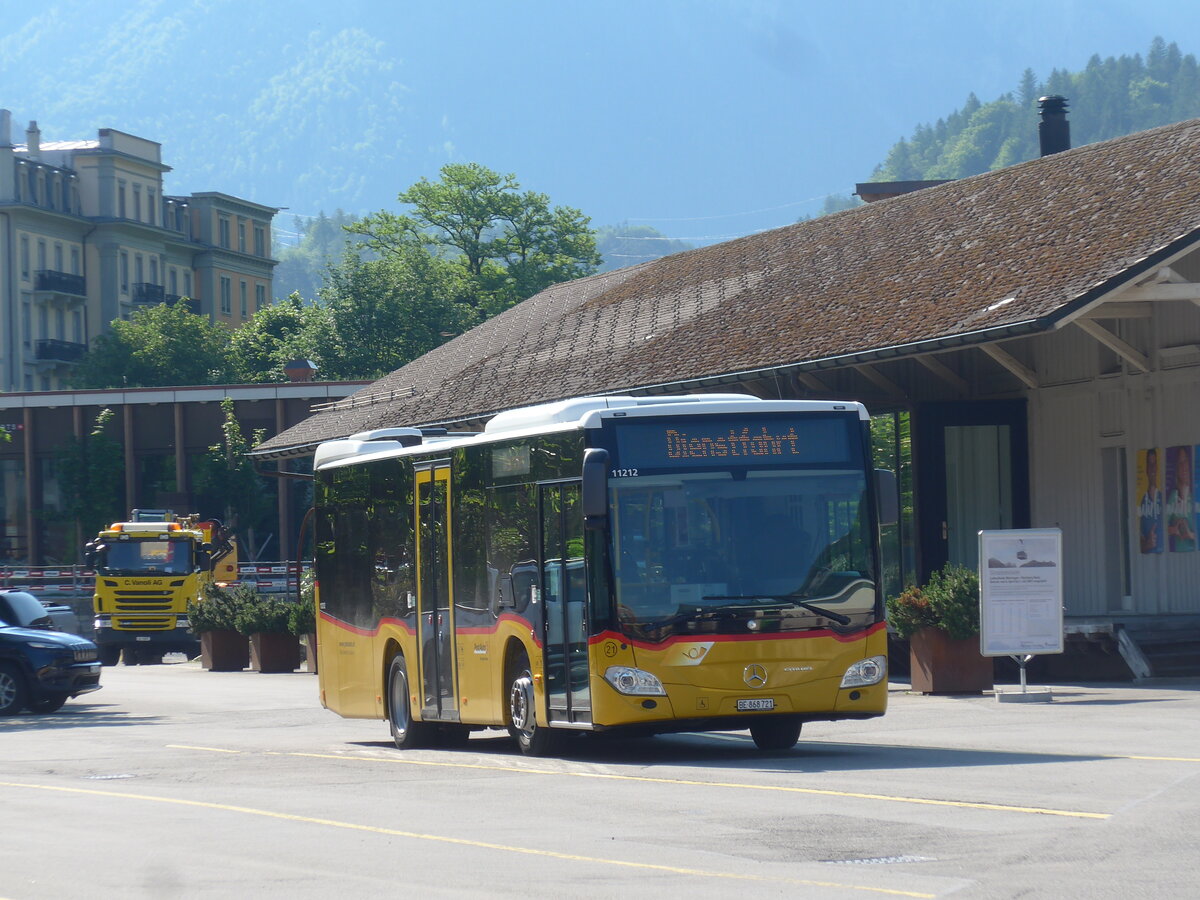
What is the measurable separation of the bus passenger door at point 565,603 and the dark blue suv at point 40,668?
12.8 metres

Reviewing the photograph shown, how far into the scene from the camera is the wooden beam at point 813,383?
92.7 feet

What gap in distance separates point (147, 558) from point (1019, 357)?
26.0 metres

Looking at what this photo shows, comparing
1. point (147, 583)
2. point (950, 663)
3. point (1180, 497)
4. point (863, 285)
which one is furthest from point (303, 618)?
point (1180, 497)

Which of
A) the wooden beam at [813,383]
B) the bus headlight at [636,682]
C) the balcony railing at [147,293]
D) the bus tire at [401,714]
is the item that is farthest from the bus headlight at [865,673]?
the balcony railing at [147,293]

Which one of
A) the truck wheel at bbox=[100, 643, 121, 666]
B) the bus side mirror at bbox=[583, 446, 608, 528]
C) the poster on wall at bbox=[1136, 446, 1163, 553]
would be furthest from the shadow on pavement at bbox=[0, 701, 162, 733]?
the truck wheel at bbox=[100, 643, 121, 666]

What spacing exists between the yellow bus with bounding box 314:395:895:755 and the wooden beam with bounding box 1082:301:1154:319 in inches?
342

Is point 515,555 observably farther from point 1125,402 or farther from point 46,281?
point 46,281

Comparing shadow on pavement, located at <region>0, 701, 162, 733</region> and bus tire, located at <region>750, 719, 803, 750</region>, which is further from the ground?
bus tire, located at <region>750, 719, 803, 750</region>

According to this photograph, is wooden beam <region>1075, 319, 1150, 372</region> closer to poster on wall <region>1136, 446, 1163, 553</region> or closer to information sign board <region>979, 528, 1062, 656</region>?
poster on wall <region>1136, 446, 1163, 553</region>

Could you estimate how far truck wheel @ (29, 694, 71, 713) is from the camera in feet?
86.1

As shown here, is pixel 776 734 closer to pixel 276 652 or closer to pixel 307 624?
pixel 307 624

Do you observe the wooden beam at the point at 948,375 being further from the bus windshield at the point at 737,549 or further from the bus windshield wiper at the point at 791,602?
the bus windshield wiper at the point at 791,602

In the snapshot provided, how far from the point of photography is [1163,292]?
22.1m

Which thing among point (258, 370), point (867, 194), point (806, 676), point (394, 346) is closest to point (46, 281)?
point (258, 370)
